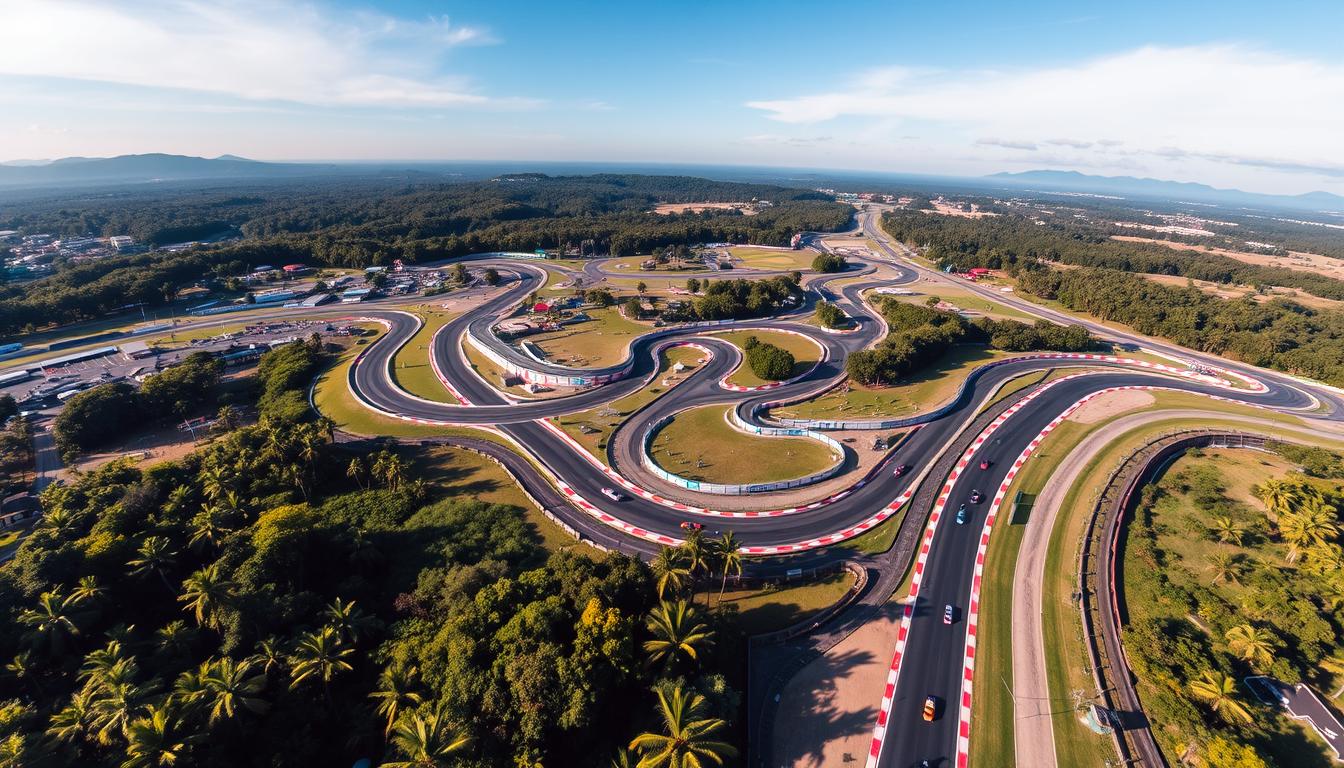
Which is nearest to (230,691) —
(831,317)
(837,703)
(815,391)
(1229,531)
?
(837,703)

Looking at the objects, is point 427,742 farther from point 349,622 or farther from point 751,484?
point 751,484

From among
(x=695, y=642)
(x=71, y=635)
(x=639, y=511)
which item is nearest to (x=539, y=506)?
(x=639, y=511)

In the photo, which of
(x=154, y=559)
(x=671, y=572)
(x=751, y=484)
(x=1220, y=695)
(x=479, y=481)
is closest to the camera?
(x=1220, y=695)

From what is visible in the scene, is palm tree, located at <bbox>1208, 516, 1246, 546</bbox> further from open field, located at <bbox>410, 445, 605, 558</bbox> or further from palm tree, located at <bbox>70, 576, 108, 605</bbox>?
palm tree, located at <bbox>70, 576, 108, 605</bbox>

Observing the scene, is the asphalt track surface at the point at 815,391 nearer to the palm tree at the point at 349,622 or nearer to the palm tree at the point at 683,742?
the palm tree at the point at 683,742

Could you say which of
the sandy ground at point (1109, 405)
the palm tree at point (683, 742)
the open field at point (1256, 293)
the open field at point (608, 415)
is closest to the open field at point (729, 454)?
the open field at point (608, 415)

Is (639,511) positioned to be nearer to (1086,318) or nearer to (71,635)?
(71,635)

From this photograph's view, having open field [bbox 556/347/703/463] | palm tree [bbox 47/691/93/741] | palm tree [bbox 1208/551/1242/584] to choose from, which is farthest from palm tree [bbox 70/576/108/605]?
palm tree [bbox 1208/551/1242/584]
